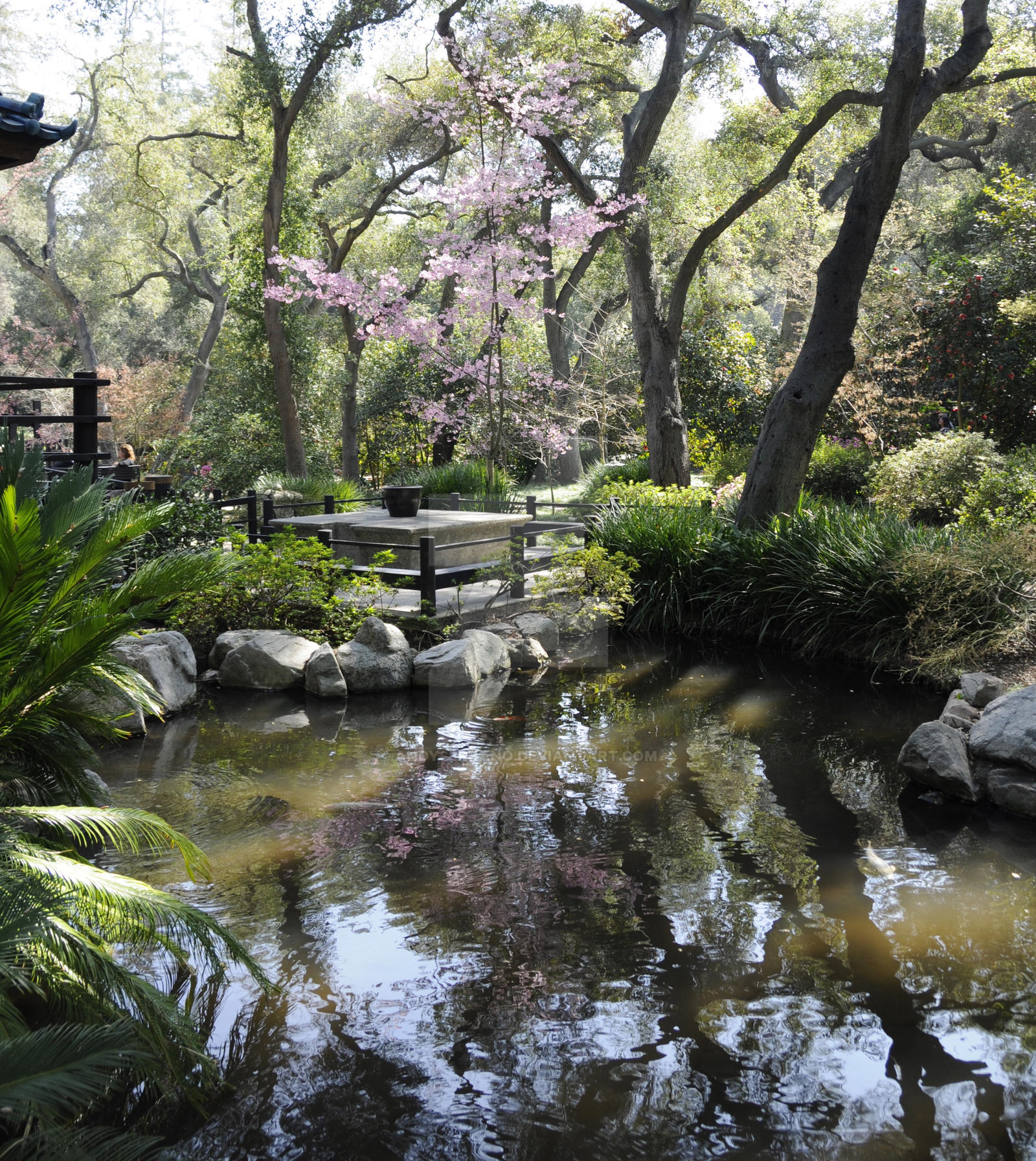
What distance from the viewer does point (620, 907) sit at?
364 cm

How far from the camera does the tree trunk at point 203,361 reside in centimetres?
2303

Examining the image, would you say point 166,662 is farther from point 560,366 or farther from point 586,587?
point 560,366

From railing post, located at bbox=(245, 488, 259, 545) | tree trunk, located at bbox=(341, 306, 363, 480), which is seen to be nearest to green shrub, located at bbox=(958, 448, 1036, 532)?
railing post, located at bbox=(245, 488, 259, 545)

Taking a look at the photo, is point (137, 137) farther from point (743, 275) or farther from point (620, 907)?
point (620, 907)

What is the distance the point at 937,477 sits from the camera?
9906 mm

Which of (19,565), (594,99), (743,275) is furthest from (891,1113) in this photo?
(743,275)

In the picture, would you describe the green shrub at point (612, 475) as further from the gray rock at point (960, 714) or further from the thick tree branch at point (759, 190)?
the gray rock at point (960, 714)

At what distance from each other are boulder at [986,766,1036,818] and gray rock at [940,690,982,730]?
0.48 m

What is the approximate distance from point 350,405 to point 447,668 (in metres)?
11.2

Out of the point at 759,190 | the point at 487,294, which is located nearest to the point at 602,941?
the point at 759,190

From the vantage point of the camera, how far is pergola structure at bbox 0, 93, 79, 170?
352cm

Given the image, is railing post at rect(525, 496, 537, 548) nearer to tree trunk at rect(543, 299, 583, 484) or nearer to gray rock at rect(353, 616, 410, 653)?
gray rock at rect(353, 616, 410, 653)

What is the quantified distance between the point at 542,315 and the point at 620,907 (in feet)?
52.0

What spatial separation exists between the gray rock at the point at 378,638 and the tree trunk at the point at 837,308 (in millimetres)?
3907
